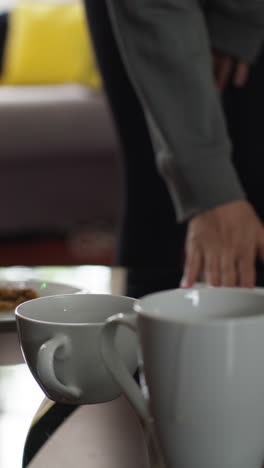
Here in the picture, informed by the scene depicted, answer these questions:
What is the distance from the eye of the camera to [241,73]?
1.19 m

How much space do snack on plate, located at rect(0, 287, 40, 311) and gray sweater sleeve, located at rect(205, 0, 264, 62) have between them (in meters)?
0.60

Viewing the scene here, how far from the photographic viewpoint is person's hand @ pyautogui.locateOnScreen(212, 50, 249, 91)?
1.18 metres

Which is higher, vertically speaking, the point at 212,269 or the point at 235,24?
the point at 235,24

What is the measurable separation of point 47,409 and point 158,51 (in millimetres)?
568

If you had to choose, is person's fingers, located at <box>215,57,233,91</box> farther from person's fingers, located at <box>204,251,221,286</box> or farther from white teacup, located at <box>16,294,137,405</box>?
white teacup, located at <box>16,294,137,405</box>

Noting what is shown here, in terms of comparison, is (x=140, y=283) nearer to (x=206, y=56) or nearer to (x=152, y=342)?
(x=206, y=56)

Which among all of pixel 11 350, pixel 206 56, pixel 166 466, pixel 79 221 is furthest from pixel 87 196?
pixel 166 466

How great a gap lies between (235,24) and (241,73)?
0.09 m

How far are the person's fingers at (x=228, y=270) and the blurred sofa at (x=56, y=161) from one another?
2189 millimetres

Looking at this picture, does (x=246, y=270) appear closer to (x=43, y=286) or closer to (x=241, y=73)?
(x=43, y=286)

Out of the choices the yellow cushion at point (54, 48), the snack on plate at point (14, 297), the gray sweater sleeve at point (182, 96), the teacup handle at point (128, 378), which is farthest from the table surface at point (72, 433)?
the yellow cushion at point (54, 48)

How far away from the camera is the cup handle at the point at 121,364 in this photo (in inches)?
Answer: 14.7

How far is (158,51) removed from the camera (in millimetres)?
914

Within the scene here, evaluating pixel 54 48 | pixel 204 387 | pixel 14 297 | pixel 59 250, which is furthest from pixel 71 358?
pixel 54 48
